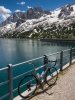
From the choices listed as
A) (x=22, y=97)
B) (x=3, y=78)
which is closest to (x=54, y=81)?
(x=22, y=97)

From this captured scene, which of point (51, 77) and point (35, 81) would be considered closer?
point (35, 81)

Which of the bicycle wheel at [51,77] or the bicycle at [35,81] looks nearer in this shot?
the bicycle at [35,81]

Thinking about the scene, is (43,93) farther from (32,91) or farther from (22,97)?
(22,97)

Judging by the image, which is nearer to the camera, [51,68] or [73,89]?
[73,89]

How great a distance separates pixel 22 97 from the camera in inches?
463

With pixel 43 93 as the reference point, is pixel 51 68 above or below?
above

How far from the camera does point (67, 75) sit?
18.6 meters

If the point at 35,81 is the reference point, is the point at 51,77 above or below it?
below

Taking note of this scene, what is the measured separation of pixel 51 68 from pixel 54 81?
1.08 metres

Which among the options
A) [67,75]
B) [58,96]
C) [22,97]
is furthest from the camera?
[67,75]

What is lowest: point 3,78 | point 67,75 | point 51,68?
point 3,78

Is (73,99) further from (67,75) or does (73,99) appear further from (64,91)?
(67,75)

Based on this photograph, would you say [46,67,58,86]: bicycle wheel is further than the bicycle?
Yes

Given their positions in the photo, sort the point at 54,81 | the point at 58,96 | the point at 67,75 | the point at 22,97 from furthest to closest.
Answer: the point at 67,75 → the point at 54,81 → the point at 58,96 → the point at 22,97
